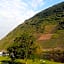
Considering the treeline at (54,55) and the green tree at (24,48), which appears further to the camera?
the treeline at (54,55)

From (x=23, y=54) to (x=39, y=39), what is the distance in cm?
9648

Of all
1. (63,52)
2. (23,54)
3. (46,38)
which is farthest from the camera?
(46,38)

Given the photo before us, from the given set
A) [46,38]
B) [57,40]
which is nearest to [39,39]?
[46,38]

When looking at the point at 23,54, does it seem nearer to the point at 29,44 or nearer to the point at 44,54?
the point at 29,44

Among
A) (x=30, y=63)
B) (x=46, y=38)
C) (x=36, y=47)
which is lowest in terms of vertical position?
(x=30, y=63)

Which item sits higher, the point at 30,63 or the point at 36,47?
the point at 36,47

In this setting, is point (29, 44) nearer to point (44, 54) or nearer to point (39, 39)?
point (44, 54)

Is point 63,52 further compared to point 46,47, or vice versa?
point 46,47

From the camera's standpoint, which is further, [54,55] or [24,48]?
[54,55]

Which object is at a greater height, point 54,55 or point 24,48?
point 24,48

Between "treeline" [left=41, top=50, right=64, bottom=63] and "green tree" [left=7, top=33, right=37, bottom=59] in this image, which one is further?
"treeline" [left=41, top=50, right=64, bottom=63]

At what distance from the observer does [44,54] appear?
142 meters

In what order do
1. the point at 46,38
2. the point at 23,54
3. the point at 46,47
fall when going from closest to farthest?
the point at 23,54, the point at 46,47, the point at 46,38

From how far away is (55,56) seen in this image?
138125 mm
